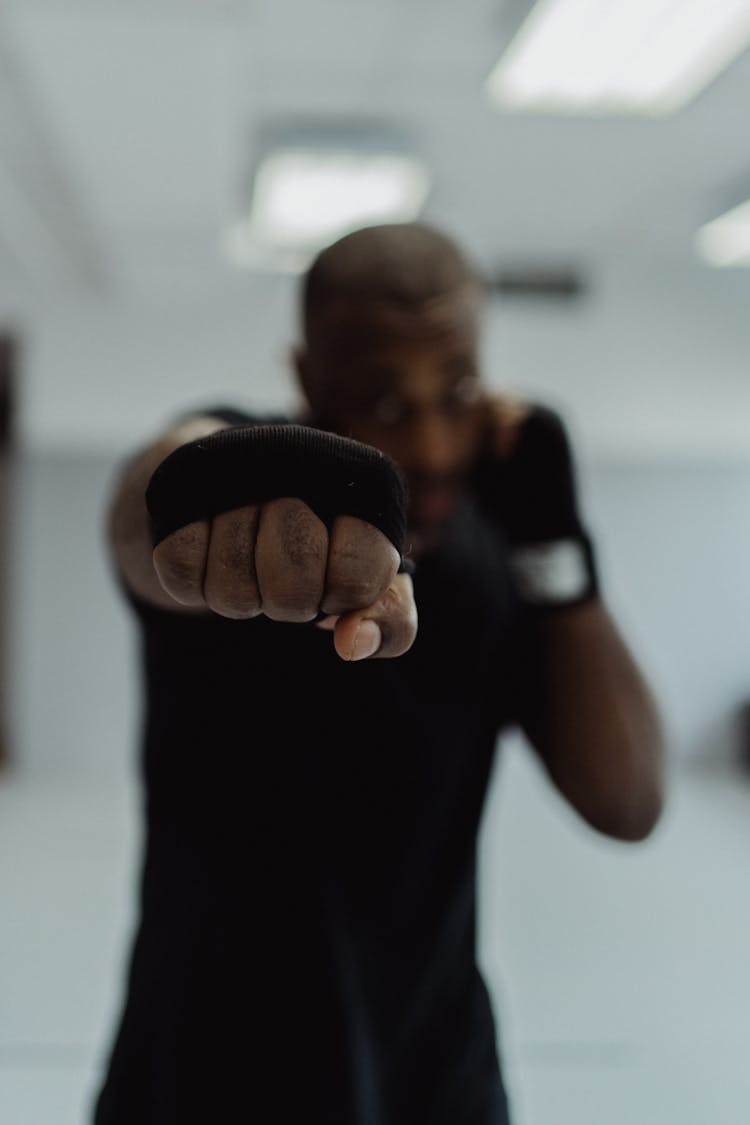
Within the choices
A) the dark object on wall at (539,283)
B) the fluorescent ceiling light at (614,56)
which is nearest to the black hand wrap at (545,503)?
the fluorescent ceiling light at (614,56)

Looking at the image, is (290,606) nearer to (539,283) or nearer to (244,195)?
(244,195)

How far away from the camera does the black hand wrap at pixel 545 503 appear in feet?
1.95

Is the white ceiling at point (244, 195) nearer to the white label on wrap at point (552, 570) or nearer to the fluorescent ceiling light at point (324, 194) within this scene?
the fluorescent ceiling light at point (324, 194)

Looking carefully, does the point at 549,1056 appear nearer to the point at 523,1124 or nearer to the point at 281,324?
the point at 523,1124

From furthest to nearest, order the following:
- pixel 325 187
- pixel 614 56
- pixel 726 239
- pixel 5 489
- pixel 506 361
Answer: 1. pixel 506 361
2. pixel 5 489
3. pixel 325 187
4. pixel 726 239
5. pixel 614 56

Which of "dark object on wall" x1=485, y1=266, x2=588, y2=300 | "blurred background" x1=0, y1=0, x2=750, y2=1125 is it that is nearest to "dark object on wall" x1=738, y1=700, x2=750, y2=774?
"blurred background" x1=0, y1=0, x2=750, y2=1125

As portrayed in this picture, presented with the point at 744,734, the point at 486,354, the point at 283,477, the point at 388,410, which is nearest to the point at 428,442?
the point at 388,410

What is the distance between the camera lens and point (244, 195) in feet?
9.34

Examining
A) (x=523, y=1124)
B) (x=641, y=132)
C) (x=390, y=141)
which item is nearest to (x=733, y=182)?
(x=641, y=132)

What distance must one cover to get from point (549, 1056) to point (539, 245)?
2.98 meters

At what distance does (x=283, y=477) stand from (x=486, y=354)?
390mm

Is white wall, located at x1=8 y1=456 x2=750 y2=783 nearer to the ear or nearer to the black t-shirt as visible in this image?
the black t-shirt

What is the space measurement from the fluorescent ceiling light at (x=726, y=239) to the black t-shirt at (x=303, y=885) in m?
2.00

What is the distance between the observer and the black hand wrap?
595 mm
